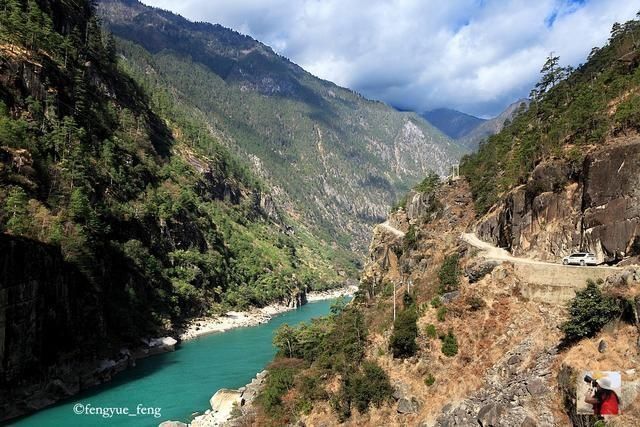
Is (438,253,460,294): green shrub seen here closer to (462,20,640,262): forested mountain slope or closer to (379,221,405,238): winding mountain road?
(462,20,640,262): forested mountain slope

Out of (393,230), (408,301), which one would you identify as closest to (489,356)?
(408,301)

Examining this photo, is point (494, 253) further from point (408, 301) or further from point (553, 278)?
point (553, 278)

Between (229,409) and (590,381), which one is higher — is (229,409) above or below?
below

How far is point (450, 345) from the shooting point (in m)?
30.9

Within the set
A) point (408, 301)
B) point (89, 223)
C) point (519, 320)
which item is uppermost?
point (89, 223)

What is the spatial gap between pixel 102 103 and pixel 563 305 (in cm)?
9770

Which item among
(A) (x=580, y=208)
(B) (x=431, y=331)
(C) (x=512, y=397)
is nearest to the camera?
(C) (x=512, y=397)

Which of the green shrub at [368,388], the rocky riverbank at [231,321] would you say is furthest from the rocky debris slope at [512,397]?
the rocky riverbank at [231,321]

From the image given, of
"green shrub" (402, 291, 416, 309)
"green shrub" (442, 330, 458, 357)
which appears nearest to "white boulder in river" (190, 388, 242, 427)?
"green shrub" (402, 291, 416, 309)

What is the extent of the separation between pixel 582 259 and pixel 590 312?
7.38 meters

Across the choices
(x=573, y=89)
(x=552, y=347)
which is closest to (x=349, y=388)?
(x=552, y=347)

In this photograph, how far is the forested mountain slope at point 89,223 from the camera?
4944cm

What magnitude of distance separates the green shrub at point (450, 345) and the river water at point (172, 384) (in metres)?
24.5

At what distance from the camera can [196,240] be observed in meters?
107
